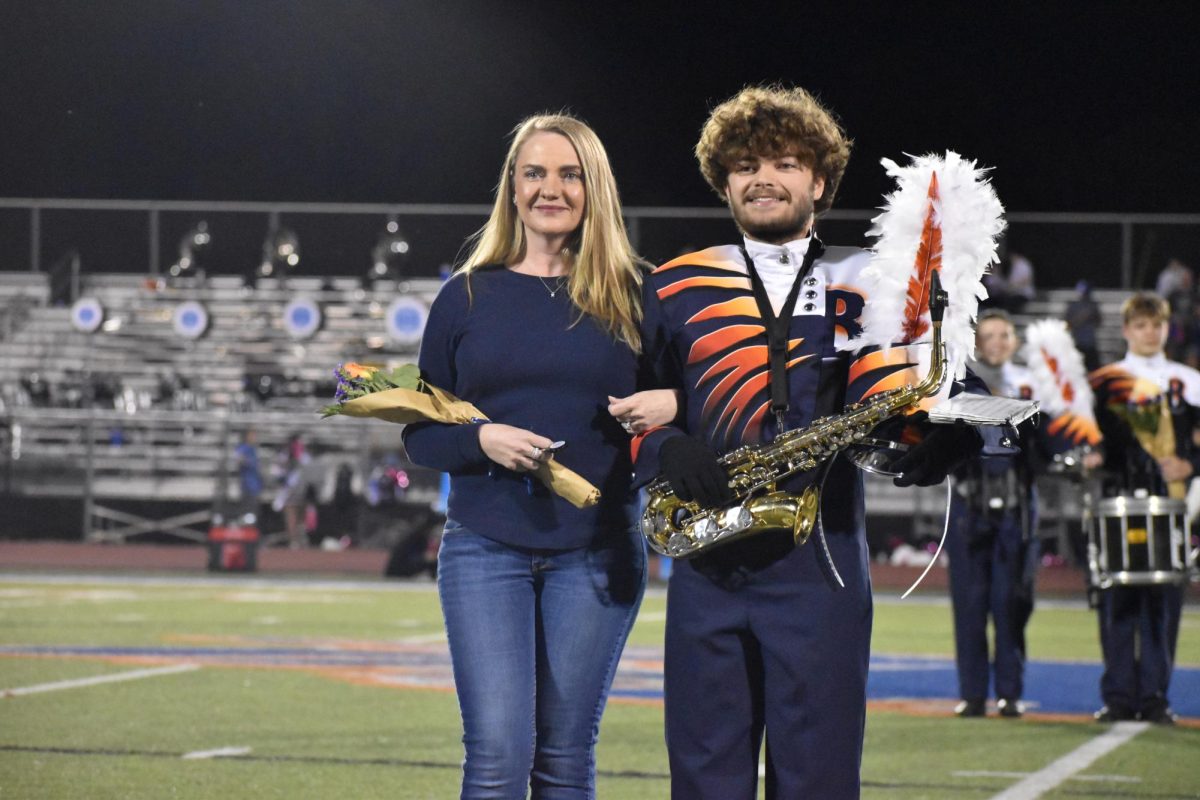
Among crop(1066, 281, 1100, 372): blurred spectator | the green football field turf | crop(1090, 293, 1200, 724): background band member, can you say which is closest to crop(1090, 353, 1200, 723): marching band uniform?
crop(1090, 293, 1200, 724): background band member

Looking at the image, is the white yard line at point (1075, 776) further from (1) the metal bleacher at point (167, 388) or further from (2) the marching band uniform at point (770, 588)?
(1) the metal bleacher at point (167, 388)

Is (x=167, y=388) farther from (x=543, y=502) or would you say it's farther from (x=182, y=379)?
(x=543, y=502)

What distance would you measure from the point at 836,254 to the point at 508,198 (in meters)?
0.85

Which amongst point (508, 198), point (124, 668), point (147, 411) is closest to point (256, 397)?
point (147, 411)

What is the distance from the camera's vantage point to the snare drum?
27.7 feet

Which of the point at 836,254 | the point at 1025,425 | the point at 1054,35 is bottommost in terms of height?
the point at 1025,425

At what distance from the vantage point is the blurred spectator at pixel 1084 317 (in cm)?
2133

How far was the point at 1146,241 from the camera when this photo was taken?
22.9 metres

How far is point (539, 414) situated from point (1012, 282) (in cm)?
2050

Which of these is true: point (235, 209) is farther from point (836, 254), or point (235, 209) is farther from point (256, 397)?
point (836, 254)

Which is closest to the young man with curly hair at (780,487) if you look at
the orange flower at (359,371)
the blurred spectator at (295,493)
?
the orange flower at (359,371)

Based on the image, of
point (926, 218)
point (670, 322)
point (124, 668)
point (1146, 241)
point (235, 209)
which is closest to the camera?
point (926, 218)

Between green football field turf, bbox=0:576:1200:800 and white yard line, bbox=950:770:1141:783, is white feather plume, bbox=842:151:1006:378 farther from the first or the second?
white yard line, bbox=950:770:1141:783

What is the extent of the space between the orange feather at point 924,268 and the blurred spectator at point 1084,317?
1784cm
